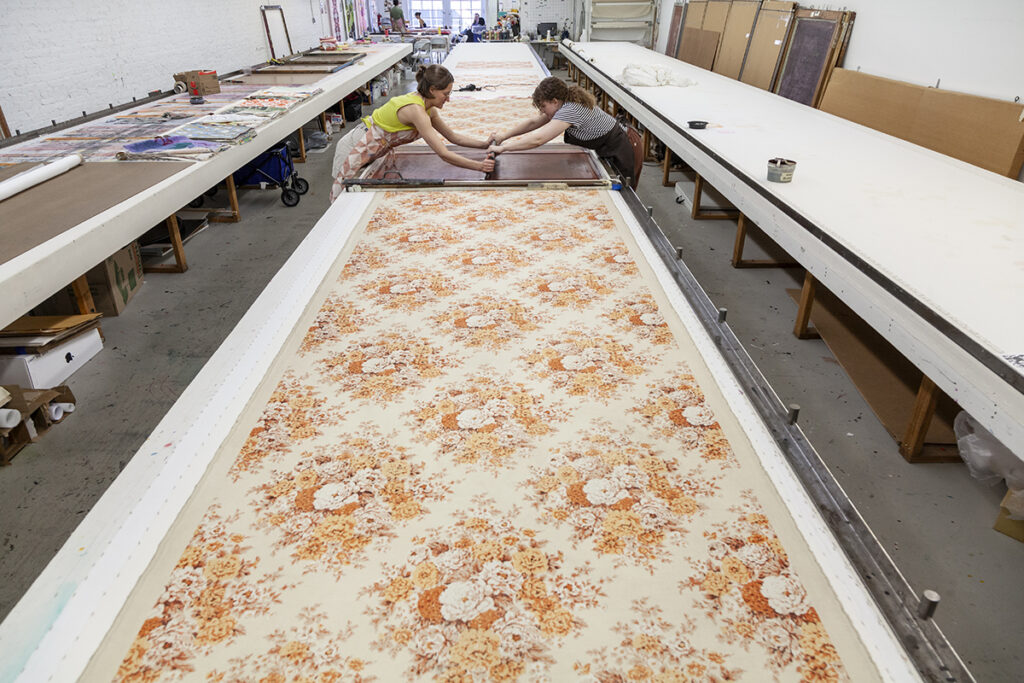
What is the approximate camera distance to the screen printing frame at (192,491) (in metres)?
0.93

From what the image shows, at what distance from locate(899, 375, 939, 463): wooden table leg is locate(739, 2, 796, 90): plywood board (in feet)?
12.1

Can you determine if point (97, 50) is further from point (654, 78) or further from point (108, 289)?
point (654, 78)

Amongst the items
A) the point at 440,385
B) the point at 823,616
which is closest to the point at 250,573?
the point at 440,385

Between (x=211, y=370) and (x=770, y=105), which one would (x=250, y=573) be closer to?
(x=211, y=370)

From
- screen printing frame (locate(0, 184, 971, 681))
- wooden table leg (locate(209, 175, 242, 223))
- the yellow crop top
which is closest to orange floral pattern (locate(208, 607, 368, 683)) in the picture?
screen printing frame (locate(0, 184, 971, 681))

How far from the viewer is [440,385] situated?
154cm

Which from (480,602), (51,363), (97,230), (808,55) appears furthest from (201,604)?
(808,55)

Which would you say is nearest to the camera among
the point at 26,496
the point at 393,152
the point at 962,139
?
the point at 26,496

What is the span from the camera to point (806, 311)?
2.82m

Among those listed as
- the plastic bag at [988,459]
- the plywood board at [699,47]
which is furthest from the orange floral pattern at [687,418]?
the plywood board at [699,47]

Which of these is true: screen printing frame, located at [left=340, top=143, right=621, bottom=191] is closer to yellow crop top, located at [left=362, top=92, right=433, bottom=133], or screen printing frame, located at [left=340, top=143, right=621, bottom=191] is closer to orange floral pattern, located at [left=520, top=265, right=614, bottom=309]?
yellow crop top, located at [left=362, top=92, right=433, bottom=133]

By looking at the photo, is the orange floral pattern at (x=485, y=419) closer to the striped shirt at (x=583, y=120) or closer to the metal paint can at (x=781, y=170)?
the metal paint can at (x=781, y=170)

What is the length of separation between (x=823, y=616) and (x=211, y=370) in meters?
1.45

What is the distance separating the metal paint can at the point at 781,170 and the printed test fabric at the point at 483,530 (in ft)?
3.27
